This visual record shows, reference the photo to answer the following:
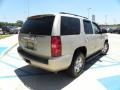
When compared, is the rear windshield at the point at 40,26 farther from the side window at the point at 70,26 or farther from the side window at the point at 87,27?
the side window at the point at 87,27

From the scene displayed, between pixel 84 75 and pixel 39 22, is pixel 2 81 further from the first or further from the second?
pixel 84 75

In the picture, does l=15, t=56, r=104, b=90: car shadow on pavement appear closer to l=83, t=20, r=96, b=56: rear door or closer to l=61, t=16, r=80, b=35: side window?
l=83, t=20, r=96, b=56: rear door

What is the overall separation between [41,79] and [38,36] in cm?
144

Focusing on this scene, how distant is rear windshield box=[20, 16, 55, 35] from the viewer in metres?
4.85

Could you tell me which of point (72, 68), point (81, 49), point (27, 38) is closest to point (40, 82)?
point (72, 68)

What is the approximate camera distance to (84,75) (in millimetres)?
6000

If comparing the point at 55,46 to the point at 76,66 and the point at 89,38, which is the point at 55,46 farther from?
the point at 89,38

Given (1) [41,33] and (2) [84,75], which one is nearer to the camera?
(1) [41,33]

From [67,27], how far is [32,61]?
1391 mm

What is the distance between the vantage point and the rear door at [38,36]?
4734 mm

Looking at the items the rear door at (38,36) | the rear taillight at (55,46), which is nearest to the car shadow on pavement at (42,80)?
the rear door at (38,36)

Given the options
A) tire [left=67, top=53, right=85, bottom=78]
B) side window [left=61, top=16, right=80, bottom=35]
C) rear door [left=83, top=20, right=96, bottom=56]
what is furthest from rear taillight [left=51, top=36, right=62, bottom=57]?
rear door [left=83, top=20, right=96, bottom=56]

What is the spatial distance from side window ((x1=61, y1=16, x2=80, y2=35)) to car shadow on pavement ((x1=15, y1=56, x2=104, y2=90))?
1467 mm

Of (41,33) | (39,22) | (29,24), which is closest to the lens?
(41,33)
